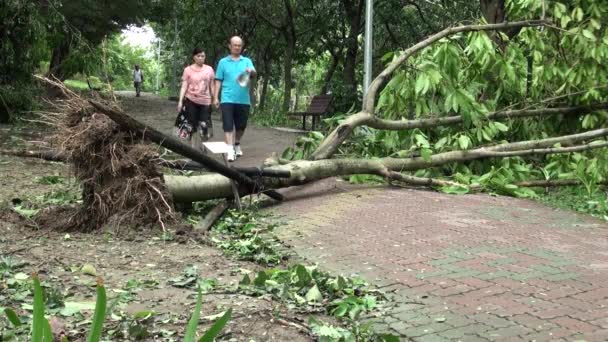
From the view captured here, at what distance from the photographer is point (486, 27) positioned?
8359 millimetres

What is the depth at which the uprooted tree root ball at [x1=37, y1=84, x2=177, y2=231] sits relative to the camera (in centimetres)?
546

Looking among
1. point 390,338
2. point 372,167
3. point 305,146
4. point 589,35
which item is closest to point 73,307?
point 390,338

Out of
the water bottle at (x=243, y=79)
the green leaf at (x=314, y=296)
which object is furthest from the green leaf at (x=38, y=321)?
the water bottle at (x=243, y=79)

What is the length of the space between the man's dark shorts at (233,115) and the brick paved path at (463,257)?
2.31m

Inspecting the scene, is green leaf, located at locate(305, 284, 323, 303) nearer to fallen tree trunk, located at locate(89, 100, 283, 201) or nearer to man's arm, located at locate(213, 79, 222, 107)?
fallen tree trunk, located at locate(89, 100, 283, 201)

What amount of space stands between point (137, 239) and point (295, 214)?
1680mm

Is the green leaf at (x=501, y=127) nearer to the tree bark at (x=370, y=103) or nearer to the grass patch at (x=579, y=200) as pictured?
the grass patch at (x=579, y=200)

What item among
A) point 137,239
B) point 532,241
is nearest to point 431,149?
point 532,241

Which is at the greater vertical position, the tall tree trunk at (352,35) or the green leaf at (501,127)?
the tall tree trunk at (352,35)

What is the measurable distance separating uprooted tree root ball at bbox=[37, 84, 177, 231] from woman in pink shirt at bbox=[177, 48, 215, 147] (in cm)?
400

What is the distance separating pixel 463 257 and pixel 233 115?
5293mm

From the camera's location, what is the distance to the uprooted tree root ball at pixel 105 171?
5.46 meters

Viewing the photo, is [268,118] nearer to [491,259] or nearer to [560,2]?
[560,2]

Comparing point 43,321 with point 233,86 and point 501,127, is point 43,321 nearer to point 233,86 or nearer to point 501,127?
point 501,127
